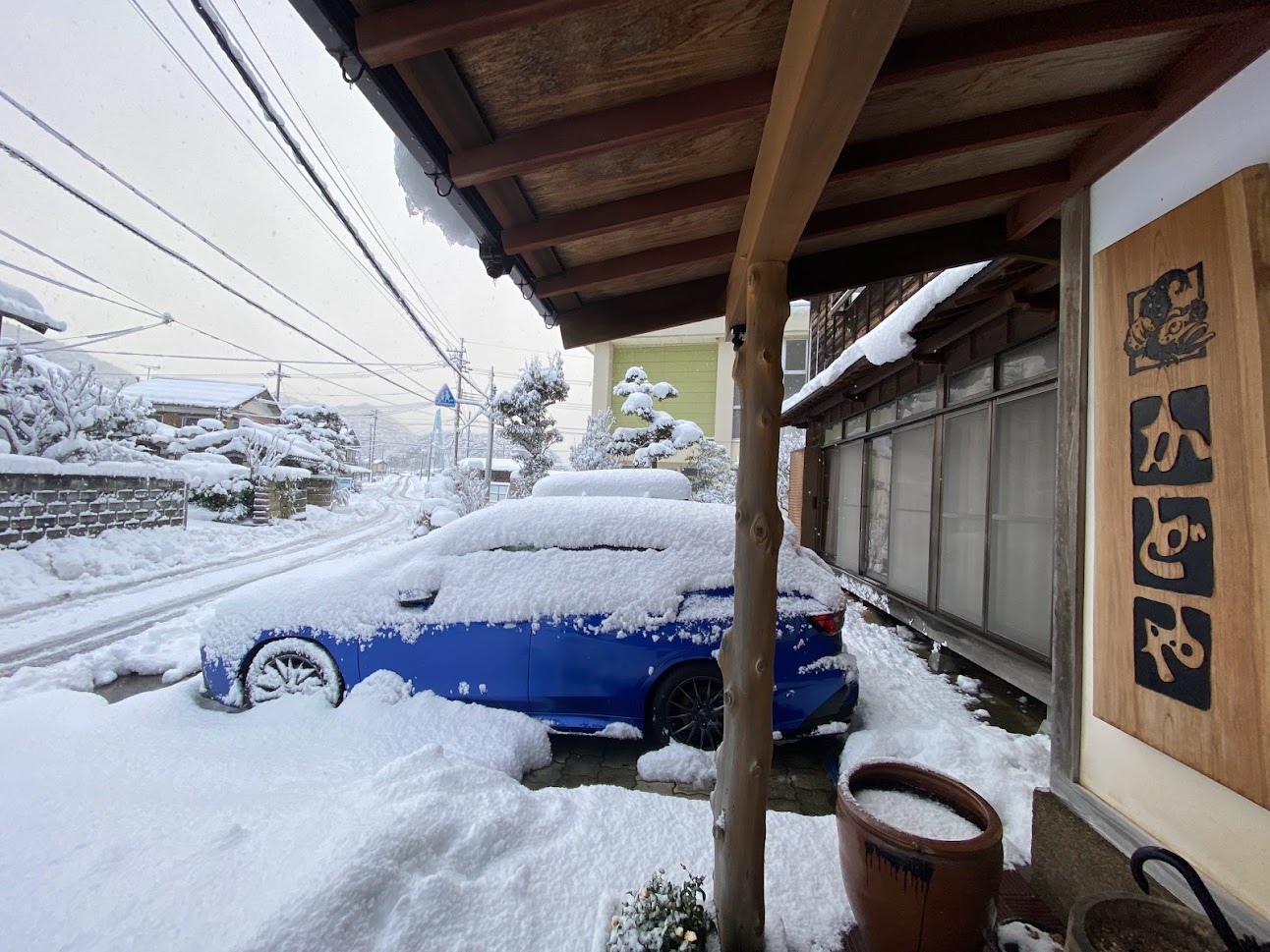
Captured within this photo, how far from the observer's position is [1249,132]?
165 cm

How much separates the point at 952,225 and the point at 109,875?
4.47 m

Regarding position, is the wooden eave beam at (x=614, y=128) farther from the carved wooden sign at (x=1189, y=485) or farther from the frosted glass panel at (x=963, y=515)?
the frosted glass panel at (x=963, y=515)

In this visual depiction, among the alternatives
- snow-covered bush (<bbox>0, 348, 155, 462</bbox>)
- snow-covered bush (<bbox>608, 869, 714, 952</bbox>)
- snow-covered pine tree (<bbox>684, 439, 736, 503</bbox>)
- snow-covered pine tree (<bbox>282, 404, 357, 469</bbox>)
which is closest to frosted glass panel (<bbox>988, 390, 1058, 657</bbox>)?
snow-covered bush (<bbox>608, 869, 714, 952</bbox>)

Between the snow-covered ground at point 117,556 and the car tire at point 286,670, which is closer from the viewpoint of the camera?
the car tire at point 286,670

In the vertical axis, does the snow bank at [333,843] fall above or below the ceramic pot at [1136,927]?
below

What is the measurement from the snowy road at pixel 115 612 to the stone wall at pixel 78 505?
6.40ft

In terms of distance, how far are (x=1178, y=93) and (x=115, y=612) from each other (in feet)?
32.8

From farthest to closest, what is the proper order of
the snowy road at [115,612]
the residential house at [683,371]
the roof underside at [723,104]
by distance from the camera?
1. the residential house at [683,371]
2. the snowy road at [115,612]
3. the roof underside at [723,104]

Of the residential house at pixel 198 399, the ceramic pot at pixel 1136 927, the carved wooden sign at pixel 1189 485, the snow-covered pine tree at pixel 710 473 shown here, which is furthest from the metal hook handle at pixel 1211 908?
the residential house at pixel 198 399

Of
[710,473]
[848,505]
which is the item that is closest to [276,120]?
[848,505]

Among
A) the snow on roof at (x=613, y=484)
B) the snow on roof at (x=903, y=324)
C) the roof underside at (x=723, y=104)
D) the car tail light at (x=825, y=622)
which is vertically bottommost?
the car tail light at (x=825, y=622)

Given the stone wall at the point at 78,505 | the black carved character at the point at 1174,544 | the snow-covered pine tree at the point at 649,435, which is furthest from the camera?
the snow-covered pine tree at the point at 649,435

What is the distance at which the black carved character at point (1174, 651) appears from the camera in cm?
166

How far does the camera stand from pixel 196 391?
26.9 meters
